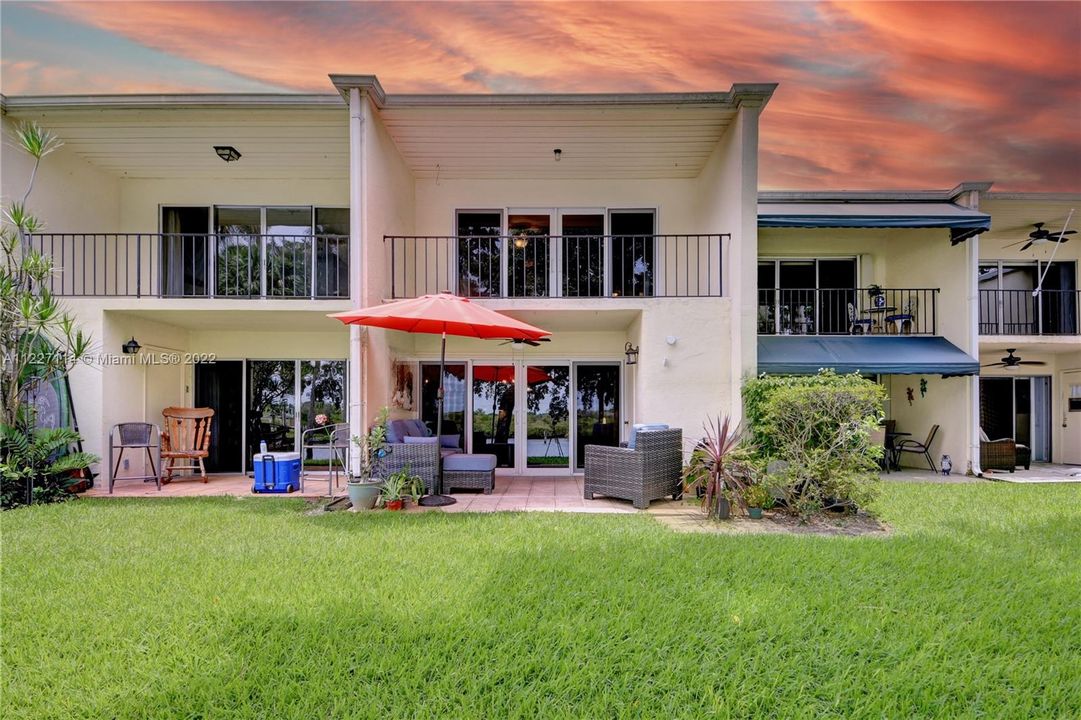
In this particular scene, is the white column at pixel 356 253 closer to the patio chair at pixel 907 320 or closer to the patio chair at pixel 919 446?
the patio chair at pixel 907 320

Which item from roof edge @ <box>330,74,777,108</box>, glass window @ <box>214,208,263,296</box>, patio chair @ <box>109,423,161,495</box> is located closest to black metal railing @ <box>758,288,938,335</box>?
roof edge @ <box>330,74,777,108</box>

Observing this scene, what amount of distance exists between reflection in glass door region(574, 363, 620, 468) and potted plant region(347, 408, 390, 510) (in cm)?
407

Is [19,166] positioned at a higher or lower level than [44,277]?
higher

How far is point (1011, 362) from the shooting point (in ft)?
38.5

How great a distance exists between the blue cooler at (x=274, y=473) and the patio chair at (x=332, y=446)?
310 millimetres

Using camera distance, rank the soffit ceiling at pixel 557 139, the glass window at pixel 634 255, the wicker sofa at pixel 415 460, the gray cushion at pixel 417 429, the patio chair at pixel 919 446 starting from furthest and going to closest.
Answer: the patio chair at pixel 919 446 → the glass window at pixel 634 255 → the gray cushion at pixel 417 429 → the soffit ceiling at pixel 557 139 → the wicker sofa at pixel 415 460

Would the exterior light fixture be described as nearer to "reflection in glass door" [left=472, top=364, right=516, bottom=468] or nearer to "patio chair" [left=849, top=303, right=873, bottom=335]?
"reflection in glass door" [left=472, top=364, right=516, bottom=468]

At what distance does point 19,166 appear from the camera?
828 centimetres

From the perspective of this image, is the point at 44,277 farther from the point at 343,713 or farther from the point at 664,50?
the point at 664,50

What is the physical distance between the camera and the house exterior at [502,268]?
27.9 ft

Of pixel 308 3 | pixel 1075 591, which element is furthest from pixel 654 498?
pixel 308 3

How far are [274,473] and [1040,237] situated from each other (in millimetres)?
16335

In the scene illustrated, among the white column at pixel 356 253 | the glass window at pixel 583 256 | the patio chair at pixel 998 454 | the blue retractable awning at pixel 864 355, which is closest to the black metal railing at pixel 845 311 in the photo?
the blue retractable awning at pixel 864 355

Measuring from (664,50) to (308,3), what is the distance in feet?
22.9
